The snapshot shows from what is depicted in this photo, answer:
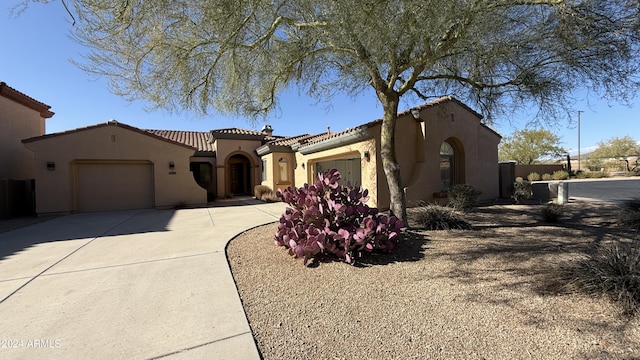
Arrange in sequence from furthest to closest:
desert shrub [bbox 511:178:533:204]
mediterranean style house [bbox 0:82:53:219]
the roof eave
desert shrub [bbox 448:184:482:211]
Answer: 1. desert shrub [bbox 511:178:533:204]
2. mediterranean style house [bbox 0:82:53:219]
3. desert shrub [bbox 448:184:482:211]
4. the roof eave

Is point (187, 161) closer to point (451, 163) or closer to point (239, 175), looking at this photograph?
point (239, 175)

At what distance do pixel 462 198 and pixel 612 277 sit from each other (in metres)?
8.00

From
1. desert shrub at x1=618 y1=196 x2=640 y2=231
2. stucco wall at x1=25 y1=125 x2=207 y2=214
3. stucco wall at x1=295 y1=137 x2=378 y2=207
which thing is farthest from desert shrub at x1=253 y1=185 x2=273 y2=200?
desert shrub at x1=618 y1=196 x2=640 y2=231

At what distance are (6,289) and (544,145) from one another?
4838cm

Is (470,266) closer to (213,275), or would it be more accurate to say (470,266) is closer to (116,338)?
(213,275)

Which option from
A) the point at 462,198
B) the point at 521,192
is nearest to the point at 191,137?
the point at 462,198

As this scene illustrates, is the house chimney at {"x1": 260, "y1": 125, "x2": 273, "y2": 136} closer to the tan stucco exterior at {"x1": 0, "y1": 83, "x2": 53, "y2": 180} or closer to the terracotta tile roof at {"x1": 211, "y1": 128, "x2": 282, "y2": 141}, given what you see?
the terracotta tile roof at {"x1": 211, "y1": 128, "x2": 282, "y2": 141}

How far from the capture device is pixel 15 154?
14203mm

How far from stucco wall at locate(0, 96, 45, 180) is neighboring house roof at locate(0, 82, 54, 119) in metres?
0.18

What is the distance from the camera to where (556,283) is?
396cm

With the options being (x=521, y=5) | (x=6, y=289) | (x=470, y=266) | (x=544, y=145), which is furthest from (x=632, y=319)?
(x=544, y=145)

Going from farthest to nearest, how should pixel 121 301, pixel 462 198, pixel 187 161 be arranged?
pixel 187 161 < pixel 462 198 < pixel 121 301

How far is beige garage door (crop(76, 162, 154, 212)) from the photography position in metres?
13.8

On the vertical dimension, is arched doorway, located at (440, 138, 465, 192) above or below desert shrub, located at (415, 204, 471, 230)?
above
